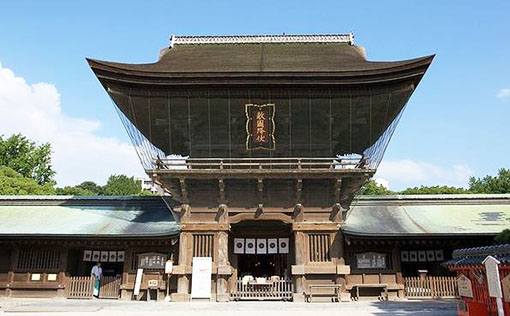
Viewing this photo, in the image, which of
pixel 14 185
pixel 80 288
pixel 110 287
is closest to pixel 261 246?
pixel 110 287

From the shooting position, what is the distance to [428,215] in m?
20.4

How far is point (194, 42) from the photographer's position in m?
22.1

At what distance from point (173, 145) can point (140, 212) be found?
3.88 m

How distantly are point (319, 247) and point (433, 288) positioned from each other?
5.05 meters

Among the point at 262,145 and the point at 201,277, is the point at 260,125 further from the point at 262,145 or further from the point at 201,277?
the point at 201,277

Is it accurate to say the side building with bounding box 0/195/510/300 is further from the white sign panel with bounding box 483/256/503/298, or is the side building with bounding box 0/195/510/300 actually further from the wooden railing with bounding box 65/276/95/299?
the white sign panel with bounding box 483/256/503/298

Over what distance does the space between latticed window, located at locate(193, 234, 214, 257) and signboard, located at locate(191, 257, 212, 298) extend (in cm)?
33

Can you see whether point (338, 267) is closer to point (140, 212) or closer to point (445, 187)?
point (140, 212)

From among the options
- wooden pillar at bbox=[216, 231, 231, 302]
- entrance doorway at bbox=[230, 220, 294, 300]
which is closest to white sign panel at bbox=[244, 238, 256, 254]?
entrance doorway at bbox=[230, 220, 294, 300]

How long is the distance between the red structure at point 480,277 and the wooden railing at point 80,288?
1488cm

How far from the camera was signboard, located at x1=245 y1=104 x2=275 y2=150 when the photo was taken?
18062 millimetres

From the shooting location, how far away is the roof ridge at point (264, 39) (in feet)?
71.5

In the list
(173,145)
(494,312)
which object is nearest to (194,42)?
(173,145)

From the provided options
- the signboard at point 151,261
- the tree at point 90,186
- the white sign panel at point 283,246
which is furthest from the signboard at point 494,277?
the tree at point 90,186
